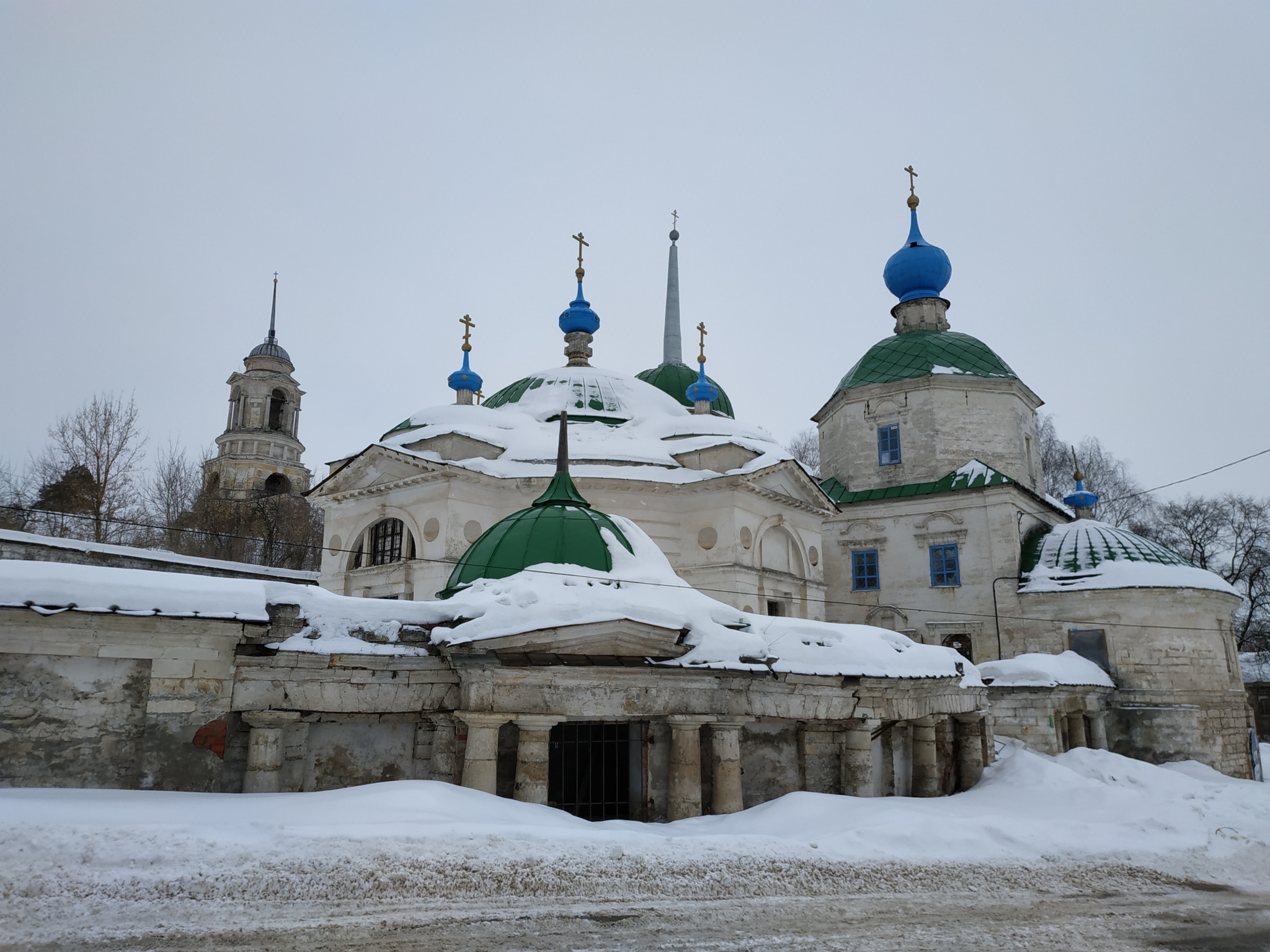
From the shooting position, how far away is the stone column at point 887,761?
37.3ft

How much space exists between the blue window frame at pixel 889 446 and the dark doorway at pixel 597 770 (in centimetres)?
1683

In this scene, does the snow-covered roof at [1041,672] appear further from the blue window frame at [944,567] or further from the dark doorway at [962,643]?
the blue window frame at [944,567]

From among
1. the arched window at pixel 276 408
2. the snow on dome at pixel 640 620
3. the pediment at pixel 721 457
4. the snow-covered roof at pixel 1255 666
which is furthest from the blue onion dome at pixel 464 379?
the snow-covered roof at pixel 1255 666

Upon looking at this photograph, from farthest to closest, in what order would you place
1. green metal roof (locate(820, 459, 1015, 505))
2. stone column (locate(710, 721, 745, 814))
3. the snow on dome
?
green metal roof (locate(820, 459, 1015, 505)), stone column (locate(710, 721, 745, 814)), the snow on dome

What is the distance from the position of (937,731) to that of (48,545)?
16954 millimetres

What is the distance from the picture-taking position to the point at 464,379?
2364 cm

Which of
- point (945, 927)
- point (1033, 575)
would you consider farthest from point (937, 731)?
point (1033, 575)

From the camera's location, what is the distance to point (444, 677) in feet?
29.2

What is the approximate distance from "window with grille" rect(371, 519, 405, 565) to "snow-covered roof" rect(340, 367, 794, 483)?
162 centimetres

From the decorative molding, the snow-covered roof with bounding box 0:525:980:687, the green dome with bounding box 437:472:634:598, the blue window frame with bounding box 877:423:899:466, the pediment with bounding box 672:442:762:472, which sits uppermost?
the blue window frame with bounding box 877:423:899:466

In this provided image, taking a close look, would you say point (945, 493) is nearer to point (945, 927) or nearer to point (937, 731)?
point (937, 731)

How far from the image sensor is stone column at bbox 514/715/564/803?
853 cm

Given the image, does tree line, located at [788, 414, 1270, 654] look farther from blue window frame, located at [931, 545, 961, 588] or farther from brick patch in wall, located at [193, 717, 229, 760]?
brick patch in wall, located at [193, 717, 229, 760]

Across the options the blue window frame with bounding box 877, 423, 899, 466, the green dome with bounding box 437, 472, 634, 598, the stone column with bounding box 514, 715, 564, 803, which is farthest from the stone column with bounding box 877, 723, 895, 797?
the blue window frame with bounding box 877, 423, 899, 466
